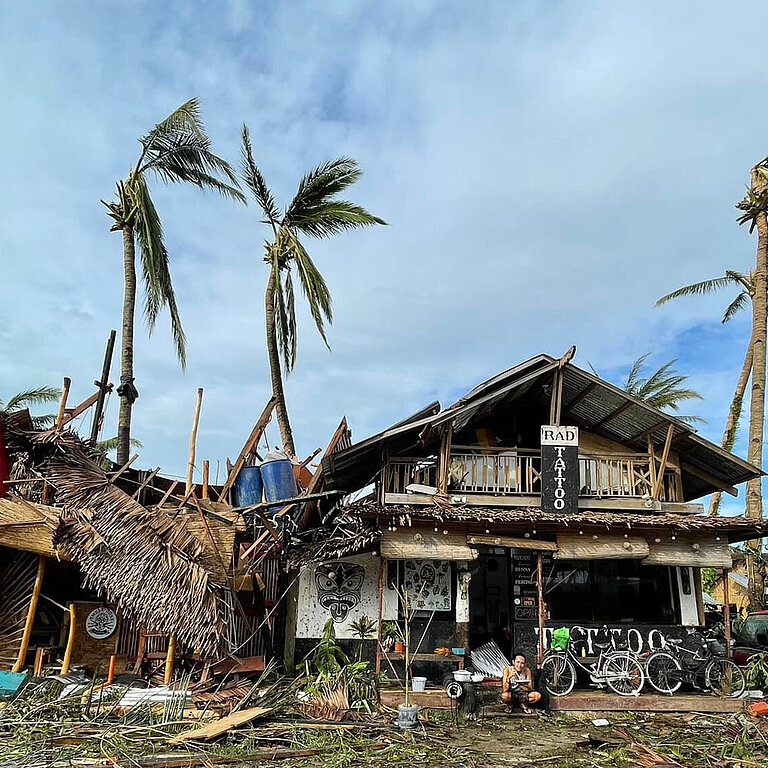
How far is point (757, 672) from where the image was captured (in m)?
11.7

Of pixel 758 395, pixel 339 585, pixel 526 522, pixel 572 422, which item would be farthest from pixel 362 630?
pixel 758 395

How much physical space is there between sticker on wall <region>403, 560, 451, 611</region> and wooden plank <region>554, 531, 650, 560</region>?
2104 mm

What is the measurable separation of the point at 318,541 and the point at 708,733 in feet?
22.0

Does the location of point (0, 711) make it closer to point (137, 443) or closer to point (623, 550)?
point (623, 550)

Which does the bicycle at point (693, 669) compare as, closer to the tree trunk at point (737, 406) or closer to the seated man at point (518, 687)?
the seated man at point (518, 687)

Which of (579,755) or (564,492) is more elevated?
(564,492)

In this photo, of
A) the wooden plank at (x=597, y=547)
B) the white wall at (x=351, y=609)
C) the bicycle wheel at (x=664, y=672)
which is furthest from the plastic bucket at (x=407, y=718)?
the bicycle wheel at (x=664, y=672)

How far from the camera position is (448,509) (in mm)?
11727

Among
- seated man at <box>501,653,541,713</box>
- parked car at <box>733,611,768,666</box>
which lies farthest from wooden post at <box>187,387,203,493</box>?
parked car at <box>733,611,768,666</box>

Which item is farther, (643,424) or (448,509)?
(643,424)

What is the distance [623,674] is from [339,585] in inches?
194

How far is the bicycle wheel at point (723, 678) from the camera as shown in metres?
11.4

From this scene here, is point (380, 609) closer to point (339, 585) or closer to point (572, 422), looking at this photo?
point (339, 585)

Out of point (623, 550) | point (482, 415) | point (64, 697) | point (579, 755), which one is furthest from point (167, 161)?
point (579, 755)
